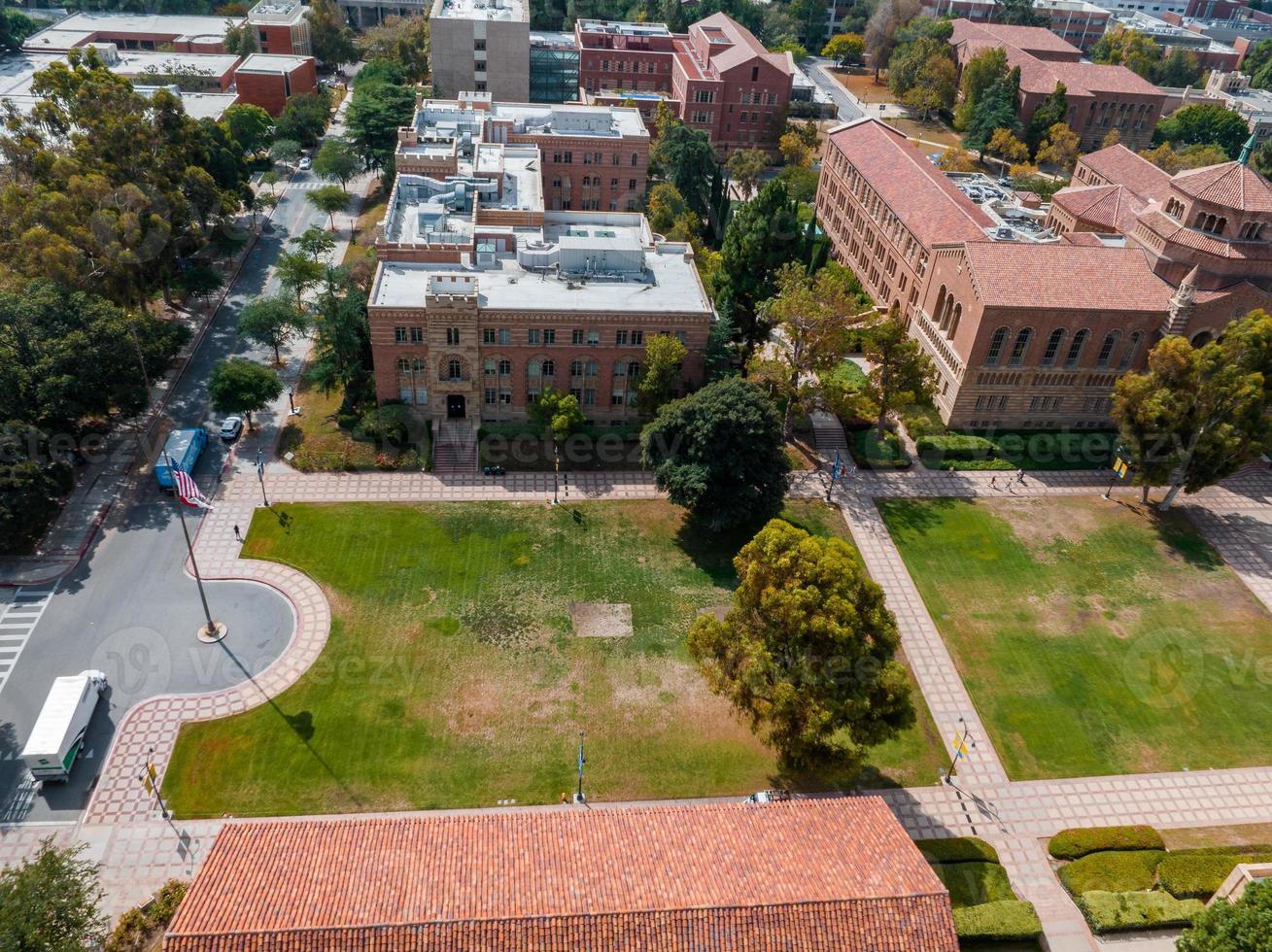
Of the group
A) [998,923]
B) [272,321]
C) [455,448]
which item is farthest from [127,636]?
[998,923]

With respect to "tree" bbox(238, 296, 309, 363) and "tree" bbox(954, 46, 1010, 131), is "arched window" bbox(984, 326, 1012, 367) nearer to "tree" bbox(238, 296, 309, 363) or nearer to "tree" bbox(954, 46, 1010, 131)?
"tree" bbox(238, 296, 309, 363)

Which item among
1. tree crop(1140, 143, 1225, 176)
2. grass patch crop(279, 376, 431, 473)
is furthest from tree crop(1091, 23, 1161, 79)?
grass patch crop(279, 376, 431, 473)

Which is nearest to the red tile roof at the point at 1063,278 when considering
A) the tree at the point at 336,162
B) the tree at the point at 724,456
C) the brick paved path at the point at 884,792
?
the brick paved path at the point at 884,792

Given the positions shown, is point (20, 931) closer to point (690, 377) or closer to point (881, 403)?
point (690, 377)

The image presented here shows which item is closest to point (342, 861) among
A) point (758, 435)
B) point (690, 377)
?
point (758, 435)

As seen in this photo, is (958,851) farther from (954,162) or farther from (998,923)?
(954,162)

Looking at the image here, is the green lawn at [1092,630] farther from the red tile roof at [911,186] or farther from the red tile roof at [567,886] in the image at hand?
the red tile roof at [911,186]
